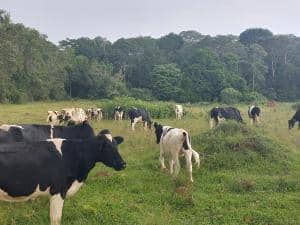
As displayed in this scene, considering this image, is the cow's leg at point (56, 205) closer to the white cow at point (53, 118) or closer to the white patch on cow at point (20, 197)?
the white patch on cow at point (20, 197)

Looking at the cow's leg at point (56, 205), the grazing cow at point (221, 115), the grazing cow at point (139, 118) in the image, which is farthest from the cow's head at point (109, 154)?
the grazing cow at point (221, 115)

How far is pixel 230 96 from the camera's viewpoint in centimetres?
5431

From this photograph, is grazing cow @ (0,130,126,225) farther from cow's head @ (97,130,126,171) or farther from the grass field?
the grass field

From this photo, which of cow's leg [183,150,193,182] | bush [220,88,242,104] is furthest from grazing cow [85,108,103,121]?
bush [220,88,242,104]

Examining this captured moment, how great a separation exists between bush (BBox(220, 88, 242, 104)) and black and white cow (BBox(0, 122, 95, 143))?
4186 cm

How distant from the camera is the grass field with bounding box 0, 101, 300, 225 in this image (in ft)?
30.3

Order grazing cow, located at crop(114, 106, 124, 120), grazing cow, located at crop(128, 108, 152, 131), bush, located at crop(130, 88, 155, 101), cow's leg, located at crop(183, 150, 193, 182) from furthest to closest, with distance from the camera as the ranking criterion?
bush, located at crop(130, 88, 155, 101) < grazing cow, located at crop(114, 106, 124, 120) < grazing cow, located at crop(128, 108, 152, 131) < cow's leg, located at crop(183, 150, 193, 182)

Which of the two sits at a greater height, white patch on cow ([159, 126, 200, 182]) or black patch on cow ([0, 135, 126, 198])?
black patch on cow ([0, 135, 126, 198])

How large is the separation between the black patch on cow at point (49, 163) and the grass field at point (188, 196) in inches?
48.9

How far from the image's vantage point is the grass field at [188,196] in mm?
9234

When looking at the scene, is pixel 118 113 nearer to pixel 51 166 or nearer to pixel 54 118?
pixel 54 118

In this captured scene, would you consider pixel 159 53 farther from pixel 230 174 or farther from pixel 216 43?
pixel 230 174

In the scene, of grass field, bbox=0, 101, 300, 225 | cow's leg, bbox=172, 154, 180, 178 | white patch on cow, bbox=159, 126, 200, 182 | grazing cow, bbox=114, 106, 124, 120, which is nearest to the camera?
grass field, bbox=0, 101, 300, 225

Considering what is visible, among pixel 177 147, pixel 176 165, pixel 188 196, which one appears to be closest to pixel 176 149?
pixel 177 147
